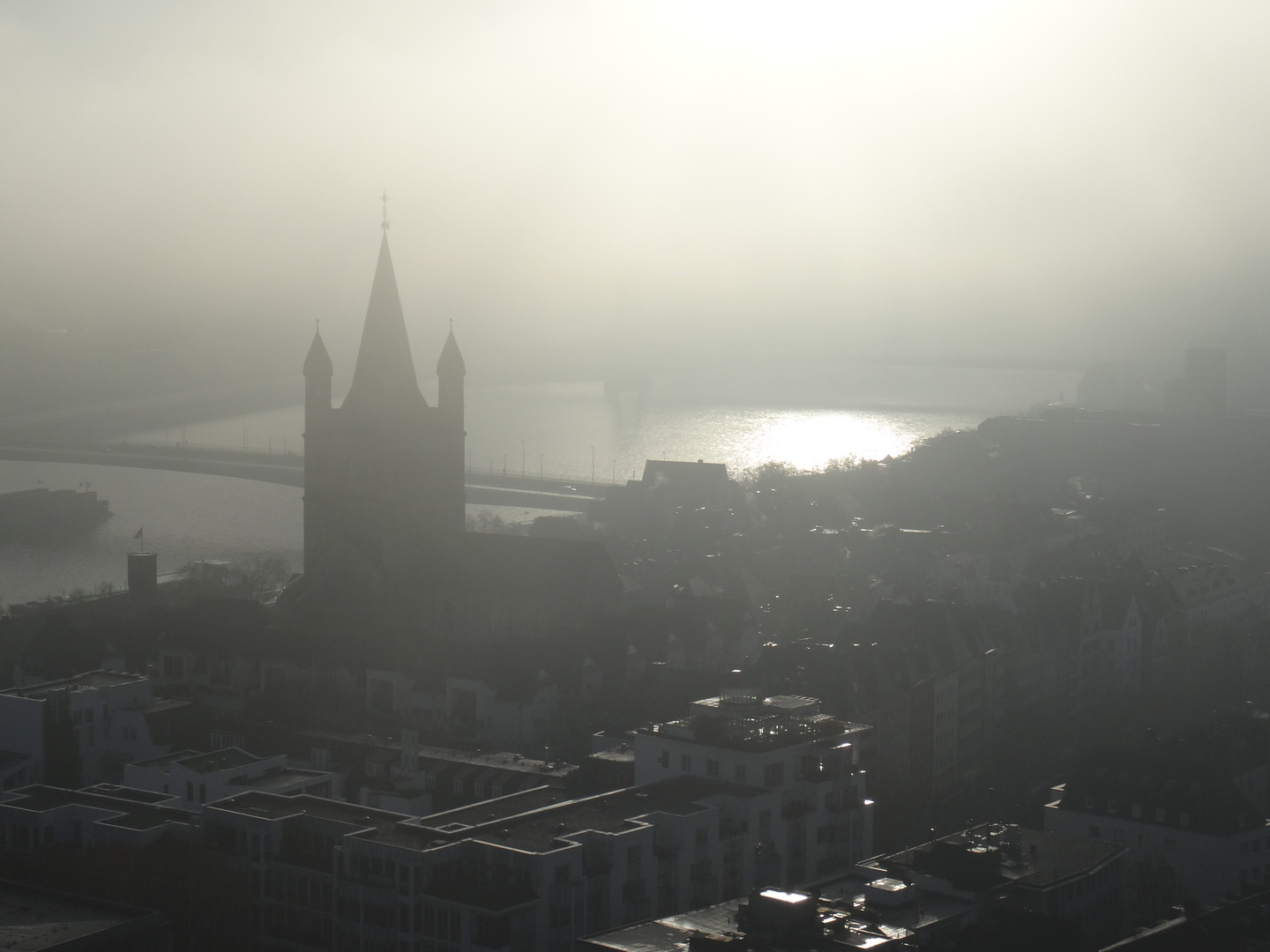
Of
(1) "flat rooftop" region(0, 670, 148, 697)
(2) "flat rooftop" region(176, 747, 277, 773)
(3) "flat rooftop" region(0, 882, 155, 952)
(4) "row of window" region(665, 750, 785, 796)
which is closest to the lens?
(3) "flat rooftop" region(0, 882, 155, 952)

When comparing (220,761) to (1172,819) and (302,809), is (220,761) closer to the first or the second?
(302,809)

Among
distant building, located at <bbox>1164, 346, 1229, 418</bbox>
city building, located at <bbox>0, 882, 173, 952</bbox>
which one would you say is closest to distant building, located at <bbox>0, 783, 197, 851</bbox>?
city building, located at <bbox>0, 882, 173, 952</bbox>

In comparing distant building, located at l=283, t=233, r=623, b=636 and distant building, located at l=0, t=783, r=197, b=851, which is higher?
distant building, located at l=283, t=233, r=623, b=636

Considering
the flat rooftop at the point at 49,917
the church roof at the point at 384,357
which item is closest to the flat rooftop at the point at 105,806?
the flat rooftop at the point at 49,917

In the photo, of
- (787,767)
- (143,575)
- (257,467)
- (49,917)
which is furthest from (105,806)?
(257,467)

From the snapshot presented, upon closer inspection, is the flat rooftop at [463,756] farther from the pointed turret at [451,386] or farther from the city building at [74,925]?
the pointed turret at [451,386]

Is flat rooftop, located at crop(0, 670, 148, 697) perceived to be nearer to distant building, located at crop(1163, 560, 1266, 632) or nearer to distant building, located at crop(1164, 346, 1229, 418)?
distant building, located at crop(1163, 560, 1266, 632)

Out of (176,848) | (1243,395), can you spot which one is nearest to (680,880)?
(176,848)
